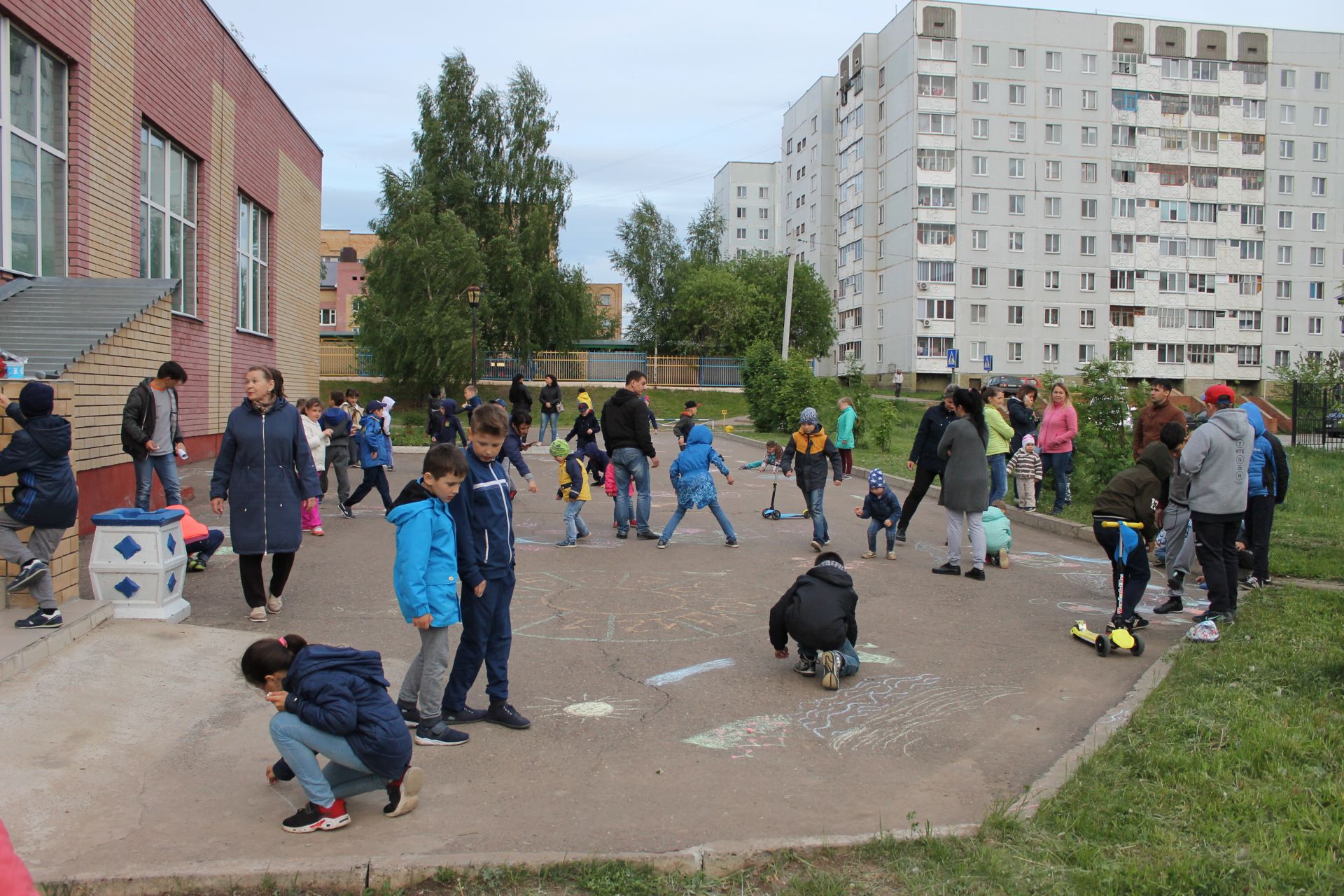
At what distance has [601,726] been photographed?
538cm

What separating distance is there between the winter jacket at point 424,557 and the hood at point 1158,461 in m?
6.28

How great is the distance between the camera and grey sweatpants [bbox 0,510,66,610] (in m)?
6.22

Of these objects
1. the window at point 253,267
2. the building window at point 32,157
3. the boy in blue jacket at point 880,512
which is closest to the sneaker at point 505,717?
the boy in blue jacket at point 880,512

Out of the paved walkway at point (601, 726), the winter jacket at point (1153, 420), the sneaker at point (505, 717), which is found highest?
the winter jacket at point (1153, 420)

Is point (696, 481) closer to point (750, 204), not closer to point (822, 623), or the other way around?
point (822, 623)

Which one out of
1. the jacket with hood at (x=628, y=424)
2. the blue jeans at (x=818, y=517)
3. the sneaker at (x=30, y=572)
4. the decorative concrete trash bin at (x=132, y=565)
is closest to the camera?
the sneaker at (x=30, y=572)

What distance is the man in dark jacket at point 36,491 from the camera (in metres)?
6.13

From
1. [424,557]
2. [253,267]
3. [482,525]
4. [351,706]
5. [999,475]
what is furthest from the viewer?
[253,267]

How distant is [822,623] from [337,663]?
3189mm

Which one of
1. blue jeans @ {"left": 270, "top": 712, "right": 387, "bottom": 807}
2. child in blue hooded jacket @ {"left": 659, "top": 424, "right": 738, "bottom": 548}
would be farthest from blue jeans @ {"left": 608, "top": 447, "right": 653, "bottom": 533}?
blue jeans @ {"left": 270, "top": 712, "right": 387, "bottom": 807}

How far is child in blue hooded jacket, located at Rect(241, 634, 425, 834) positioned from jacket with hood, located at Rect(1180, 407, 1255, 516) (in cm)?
626

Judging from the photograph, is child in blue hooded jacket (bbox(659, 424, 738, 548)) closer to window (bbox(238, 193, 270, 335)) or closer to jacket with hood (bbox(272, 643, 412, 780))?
jacket with hood (bbox(272, 643, 412, 780))

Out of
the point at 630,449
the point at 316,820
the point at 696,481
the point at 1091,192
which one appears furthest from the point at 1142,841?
the point at 1091,192

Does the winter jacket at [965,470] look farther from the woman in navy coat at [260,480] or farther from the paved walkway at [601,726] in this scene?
the woman in navy coat at [260,480]
